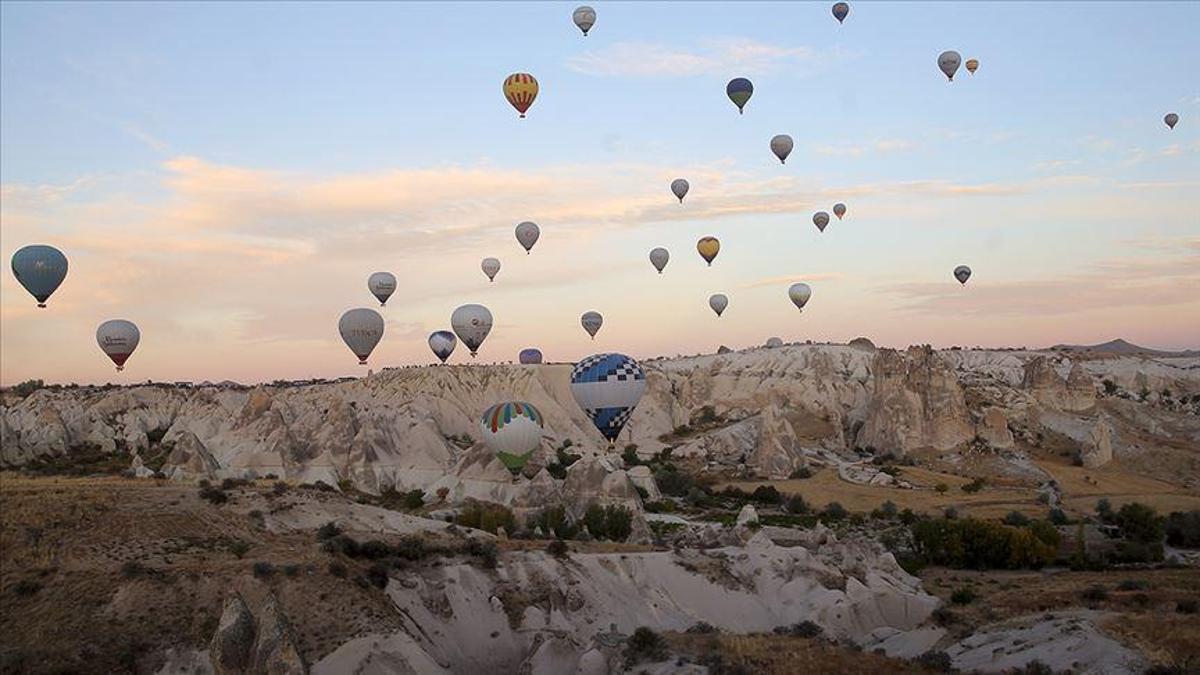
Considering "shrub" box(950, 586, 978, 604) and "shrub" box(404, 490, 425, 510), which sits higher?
"shrub" box(404, 490, 425, 510)

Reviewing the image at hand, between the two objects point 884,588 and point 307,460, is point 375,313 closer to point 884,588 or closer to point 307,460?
point 307,460

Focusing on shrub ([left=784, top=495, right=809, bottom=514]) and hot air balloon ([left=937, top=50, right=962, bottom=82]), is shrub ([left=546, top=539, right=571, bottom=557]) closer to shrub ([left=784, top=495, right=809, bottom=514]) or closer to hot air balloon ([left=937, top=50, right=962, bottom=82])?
shrub ([left=784, top=495, right=809, bottom=514])

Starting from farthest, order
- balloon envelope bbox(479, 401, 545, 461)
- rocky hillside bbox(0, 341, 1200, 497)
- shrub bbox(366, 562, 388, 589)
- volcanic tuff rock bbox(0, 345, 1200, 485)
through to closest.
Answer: rocky hillside bbox(0, 341, 1200, 497), volcanic tuff rock bbox(0, 345, 1200, 485), balloon envelope bbox(479, 401, 545, 461), shrub bbox(366, 562, 388, 589)

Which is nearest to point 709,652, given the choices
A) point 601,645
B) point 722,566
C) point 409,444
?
point 601,645

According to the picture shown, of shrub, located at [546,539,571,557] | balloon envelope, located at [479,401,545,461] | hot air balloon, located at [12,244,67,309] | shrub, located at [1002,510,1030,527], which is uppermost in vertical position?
hot air balloon, located at [12,244,67,309]

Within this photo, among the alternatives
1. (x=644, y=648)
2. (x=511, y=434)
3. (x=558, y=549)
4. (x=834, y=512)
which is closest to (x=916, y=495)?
(x=834, y=512)

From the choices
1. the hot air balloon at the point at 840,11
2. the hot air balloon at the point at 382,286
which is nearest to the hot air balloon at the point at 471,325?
the hot air balloon at the point at 382,286

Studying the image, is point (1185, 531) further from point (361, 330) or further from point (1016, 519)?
point (361, 330)

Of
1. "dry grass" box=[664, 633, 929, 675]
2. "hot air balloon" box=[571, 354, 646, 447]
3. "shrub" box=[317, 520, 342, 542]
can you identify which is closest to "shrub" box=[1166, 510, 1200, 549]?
"hot air balloon" box=[571, 354, 646, 447]
